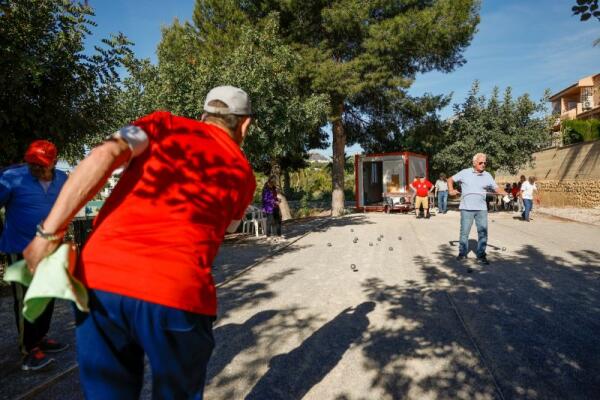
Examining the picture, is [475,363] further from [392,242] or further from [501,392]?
[392,242]

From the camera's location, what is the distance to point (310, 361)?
3781 millimetres

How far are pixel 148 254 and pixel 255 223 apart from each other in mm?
12267

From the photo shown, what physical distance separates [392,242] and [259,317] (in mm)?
7190

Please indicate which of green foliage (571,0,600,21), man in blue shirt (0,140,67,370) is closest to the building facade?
green foliage (571,0,600,21)

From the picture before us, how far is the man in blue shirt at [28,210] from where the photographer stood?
365 centimetres

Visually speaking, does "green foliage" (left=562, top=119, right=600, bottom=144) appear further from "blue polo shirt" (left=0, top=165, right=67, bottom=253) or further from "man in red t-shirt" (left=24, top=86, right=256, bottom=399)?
"man in red t-shirt" (left=24, top=86, right=256, bottom=399)

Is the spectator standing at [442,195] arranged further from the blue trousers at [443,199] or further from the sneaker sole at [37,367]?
the sneaker sole at [37,367]

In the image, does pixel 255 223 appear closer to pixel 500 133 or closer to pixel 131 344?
pixel 131 344

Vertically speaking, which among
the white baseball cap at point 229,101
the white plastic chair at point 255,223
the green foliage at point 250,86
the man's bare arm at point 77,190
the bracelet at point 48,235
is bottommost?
the white plastic chair at point 255,223

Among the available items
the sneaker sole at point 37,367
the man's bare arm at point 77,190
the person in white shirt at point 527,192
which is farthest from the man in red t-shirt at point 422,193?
the man's bare arm at point 77,190

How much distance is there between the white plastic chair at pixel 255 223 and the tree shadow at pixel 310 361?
902cm

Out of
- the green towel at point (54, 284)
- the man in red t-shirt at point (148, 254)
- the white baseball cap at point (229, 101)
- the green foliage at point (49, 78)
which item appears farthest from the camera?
the green foliage at point (49, 78)

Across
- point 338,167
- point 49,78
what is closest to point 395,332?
point 49,78

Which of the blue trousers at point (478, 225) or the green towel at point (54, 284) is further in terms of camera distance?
the blue trousers at point (478, 225)
